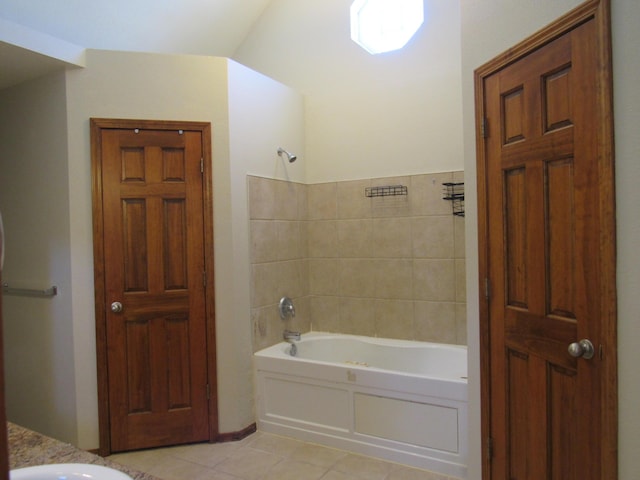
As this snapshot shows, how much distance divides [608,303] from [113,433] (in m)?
2.79

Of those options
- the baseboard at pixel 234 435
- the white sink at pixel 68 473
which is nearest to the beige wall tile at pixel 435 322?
the baseboard at pixel 234 435

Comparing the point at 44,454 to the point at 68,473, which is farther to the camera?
the point at 44,454

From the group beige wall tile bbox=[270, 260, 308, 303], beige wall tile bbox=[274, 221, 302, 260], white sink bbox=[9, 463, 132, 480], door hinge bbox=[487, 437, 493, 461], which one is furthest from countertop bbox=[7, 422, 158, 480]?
beige wall tile bbox=[274, 221, 302, 260]

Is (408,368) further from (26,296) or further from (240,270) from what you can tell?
(26,296)

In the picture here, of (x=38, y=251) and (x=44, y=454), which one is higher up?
(x=38, y=251)

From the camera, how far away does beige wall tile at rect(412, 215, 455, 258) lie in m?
3.29

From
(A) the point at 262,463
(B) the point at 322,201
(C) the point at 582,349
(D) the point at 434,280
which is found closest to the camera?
(C) the point at 582,349

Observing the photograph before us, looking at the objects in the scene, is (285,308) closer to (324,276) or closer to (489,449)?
(324,276)

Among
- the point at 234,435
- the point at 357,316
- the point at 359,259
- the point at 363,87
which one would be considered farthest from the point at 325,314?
the point at 363,87

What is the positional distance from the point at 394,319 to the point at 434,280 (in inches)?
17.9

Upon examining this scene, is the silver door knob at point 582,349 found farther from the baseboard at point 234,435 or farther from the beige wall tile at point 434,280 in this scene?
the baseboard at point 234,435

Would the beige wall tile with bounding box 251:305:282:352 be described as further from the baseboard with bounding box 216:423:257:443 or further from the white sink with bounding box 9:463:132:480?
the white sink with bounding box 9:463:132:480

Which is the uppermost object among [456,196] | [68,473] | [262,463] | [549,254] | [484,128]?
[484,128]

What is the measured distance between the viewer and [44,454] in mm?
1254
